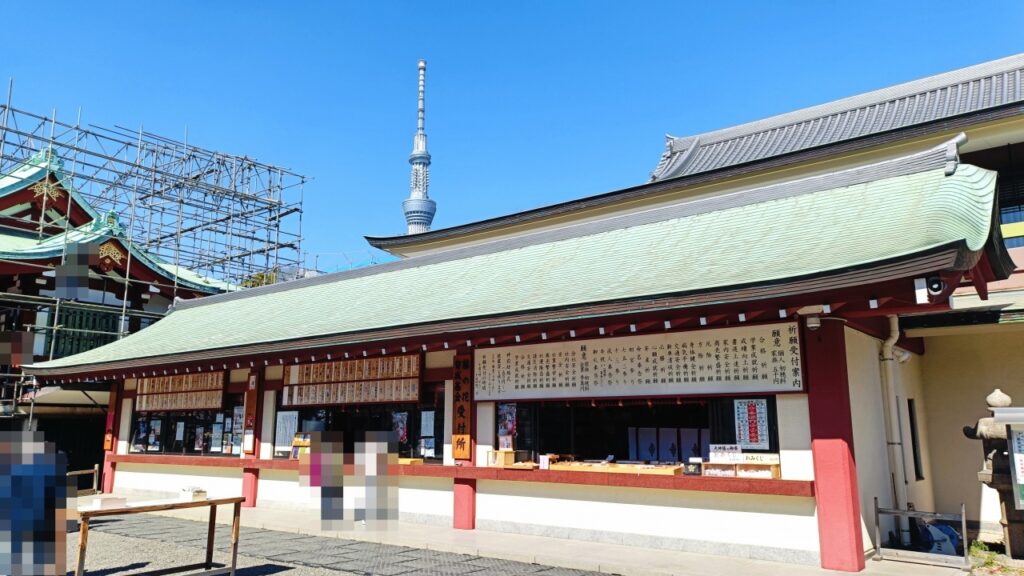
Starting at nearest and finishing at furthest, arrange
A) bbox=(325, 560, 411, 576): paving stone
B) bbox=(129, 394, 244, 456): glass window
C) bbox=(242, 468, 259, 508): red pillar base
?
bbox=(325, 560, 411, 576): paving stone
bbox=(242, 468, 259, 508): red pillar base
bbox=(129, 394, 244, 456): glass window

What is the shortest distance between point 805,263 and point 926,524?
464 cm

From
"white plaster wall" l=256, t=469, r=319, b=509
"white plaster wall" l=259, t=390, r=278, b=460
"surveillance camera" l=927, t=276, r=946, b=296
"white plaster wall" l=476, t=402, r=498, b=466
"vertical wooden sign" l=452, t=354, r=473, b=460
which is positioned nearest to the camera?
"surveillance camera" l=927, t=276, r=946, b=296

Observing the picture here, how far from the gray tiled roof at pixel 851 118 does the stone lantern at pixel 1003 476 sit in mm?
7620

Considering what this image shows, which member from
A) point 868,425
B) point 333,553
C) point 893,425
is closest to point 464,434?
point 333,553

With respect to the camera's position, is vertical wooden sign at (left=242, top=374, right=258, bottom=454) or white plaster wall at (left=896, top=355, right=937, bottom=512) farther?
vertical wooden sign at (left=242, top=374, right=258, bottom=454)

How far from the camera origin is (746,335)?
9617 mm

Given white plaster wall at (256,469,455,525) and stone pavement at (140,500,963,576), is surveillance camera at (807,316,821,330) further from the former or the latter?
white plaster wall at (256,469,455,525)

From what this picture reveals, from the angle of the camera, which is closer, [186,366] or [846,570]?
[846,570]

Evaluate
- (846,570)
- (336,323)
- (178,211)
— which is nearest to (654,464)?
(846,570)

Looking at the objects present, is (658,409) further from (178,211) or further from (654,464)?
(178,211)

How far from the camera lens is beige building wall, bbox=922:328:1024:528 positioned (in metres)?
12.1

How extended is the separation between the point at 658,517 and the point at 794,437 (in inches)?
88.7

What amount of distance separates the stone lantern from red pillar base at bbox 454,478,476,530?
25.1ft

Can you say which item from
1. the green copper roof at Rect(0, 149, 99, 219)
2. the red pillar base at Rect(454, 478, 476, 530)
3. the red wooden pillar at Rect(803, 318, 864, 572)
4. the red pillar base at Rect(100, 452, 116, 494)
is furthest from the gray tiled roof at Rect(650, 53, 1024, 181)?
the green copper roof at Rect(0, 149, 99, 219)
